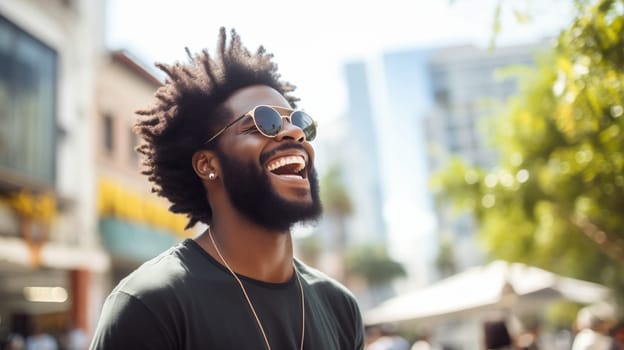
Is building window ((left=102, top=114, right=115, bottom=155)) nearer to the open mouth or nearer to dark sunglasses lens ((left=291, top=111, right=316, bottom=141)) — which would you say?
dark sunglasses lens ((left=291, top=111, right=316, bottom=141))

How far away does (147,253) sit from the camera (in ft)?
68.9

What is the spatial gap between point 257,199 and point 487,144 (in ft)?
28.3

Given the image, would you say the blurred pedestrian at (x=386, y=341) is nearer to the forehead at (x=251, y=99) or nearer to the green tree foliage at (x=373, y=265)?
the forehead at (x=251, y=99)

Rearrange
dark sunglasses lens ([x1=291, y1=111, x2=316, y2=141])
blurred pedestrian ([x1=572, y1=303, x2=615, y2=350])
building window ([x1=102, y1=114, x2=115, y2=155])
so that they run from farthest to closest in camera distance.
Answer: building window ([x1=102, y1=114, x2=115, y2=155]) → blurred pedestrian ([x1=572, y1=303, x2=615, y2=350]) → dark sunglasses lens ([x1=291, y1=111, x2=316, y2=141])

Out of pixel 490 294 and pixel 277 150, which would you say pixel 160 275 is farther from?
pixel 490 294

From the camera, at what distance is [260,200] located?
2109 mm

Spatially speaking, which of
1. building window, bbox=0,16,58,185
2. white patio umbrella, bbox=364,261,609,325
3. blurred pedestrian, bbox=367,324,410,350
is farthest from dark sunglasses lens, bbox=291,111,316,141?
building window, bbox=0,16,58,185

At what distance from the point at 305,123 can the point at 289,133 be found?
0.17 meters

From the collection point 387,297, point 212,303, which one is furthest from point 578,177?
point 387,297

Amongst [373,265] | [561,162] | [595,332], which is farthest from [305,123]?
[373,265]

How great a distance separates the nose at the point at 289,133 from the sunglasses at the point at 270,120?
0.01m

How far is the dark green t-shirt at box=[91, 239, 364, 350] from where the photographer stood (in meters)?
1.69

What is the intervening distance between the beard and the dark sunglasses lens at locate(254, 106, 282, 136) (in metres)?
0.09

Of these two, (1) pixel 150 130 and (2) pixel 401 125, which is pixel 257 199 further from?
(2) pixel 401 125
